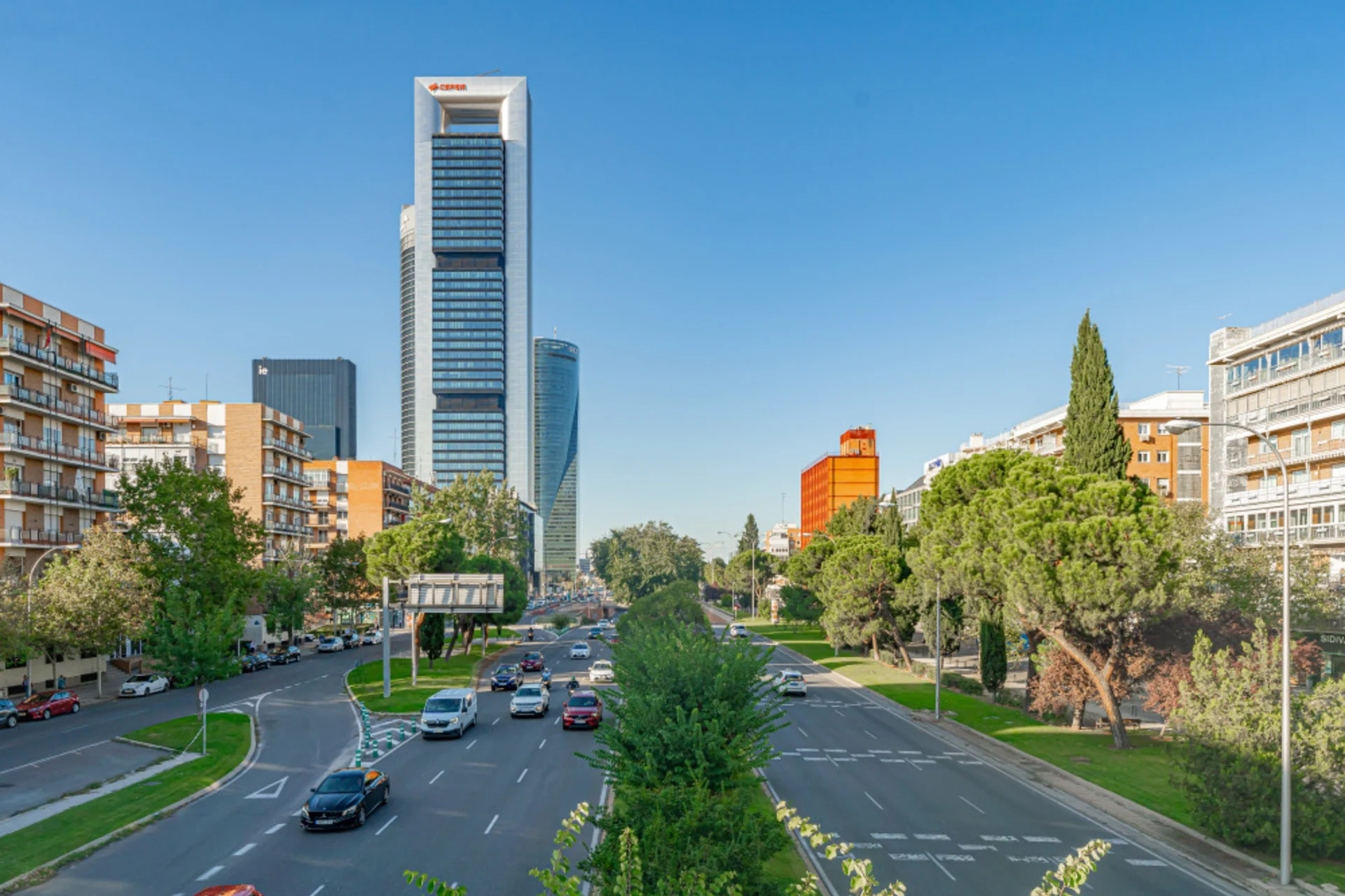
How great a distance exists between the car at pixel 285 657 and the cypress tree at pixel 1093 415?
60414 millimetres

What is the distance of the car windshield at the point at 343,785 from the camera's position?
74.3ft

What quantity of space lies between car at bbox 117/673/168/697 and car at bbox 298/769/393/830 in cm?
3515

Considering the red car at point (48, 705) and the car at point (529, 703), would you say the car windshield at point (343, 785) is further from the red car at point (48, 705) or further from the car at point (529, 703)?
the red car at point (48, 705)

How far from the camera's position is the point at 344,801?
22.2m

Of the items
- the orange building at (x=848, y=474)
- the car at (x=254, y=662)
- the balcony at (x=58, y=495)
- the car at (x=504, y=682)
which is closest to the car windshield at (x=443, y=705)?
the car at (x=504, y=682)

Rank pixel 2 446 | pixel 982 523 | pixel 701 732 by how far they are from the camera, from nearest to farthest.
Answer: pixel 701 732 → pixel 982 523 → pixel 2 446

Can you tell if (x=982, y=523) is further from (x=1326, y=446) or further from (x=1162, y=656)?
(x=1326, y=446)

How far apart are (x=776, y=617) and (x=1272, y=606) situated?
82.5 m

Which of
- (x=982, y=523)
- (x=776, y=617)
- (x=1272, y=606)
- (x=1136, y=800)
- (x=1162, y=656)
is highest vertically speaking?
(x=982, y=523)

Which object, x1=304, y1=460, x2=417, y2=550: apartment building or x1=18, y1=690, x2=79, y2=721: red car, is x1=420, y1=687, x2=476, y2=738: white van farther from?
x1=304, y1=460, x2=417, y2=550: apartment building

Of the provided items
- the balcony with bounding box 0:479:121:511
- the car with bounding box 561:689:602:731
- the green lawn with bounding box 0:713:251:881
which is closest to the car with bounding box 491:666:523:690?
the car with bounding box 561:689:602:731

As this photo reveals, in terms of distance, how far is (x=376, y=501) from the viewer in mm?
125938

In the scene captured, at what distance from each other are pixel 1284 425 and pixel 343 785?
55.1m

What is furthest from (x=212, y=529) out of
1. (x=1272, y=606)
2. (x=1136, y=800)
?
(x=1272, y=606)
